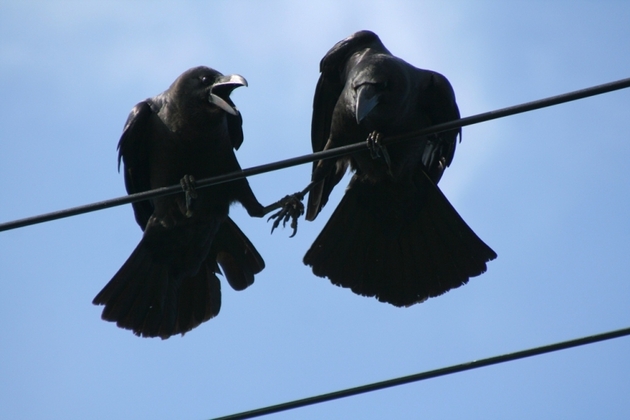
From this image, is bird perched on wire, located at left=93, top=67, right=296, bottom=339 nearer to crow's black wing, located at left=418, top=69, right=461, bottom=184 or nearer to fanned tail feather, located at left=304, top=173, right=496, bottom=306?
fanned tail feather, located at left=304, top=173, right=496, bottom=306

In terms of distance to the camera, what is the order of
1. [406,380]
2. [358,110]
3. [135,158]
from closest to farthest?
[406,380] < [358,110] < [135,158]

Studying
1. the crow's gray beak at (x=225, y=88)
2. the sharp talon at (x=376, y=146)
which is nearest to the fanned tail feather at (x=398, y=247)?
the sharp talon at (x=376, y=146)

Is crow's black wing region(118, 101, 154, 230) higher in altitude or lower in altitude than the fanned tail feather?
higher

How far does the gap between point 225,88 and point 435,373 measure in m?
3.04

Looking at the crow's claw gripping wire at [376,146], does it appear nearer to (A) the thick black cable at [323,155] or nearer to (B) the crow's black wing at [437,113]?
(B) the crow's black wing at [437,113]

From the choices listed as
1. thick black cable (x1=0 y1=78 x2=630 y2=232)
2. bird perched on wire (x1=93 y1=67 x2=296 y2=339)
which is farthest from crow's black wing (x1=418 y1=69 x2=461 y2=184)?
thick black cable (x1=0 y1=78 x2=630 y2=232)

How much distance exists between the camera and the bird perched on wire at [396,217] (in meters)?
7.27

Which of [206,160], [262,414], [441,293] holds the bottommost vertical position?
[262,414]

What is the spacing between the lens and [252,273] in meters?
7.68

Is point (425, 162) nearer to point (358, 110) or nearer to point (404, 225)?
point (404, 225)

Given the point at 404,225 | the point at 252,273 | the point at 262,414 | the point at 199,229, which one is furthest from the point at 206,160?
the point at 262,414

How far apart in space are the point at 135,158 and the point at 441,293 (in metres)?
2.52

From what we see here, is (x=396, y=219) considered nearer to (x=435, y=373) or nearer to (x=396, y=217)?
(x=396, y=217)

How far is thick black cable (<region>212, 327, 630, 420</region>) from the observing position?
15.0 ft
